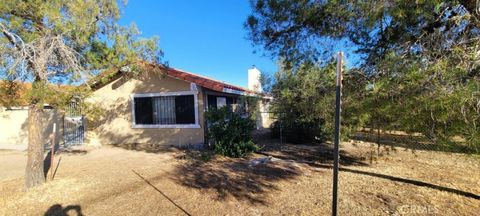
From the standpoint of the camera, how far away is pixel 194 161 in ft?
27.0

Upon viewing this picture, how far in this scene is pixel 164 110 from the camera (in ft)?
37.2

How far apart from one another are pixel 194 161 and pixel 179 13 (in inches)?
281

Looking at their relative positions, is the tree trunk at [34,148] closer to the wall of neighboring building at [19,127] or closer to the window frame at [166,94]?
the window frame at [166,94]

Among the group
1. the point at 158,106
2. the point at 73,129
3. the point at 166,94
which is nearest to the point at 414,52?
the point at 166,94

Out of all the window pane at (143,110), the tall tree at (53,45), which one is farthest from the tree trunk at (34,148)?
the window pane at (143,110)

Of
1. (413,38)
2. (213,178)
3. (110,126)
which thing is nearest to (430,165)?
(413,38)

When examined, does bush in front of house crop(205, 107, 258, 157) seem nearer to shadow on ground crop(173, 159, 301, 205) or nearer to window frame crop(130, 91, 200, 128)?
shadow on ground crop(173, 159, 301, 205)

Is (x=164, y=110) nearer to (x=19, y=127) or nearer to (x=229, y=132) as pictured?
(x=229, y=132)

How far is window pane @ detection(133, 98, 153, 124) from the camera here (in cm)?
1167

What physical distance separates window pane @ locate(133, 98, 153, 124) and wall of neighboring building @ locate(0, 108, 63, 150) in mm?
3775

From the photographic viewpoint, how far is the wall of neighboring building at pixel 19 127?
12.5 metres

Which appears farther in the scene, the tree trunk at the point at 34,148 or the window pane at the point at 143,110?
the window pane at the point at 143,110

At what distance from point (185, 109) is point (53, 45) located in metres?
5.83

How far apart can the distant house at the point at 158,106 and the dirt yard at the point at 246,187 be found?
7.71 feet
